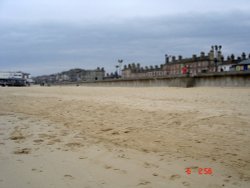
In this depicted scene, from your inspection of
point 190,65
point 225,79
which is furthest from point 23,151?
point 190,65

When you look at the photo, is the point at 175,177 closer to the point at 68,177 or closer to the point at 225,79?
the point at 68,177

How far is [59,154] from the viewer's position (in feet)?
19.2

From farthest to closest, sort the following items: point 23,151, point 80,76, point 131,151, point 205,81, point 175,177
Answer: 1. point 80,76
2. point 205,81
3. point 23,151
4. point 131,151
5. point 175,177

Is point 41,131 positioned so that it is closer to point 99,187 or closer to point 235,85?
point 99,187

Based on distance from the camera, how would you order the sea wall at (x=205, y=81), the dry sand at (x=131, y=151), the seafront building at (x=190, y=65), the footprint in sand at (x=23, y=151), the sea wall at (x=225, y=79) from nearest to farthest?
the dry sand at (x=131, y=151)
the footprint in sand at (x=23, y=151)
the sea wall at (x=225, y=79)
the sea wall at (x=205, y=81)
the seafront building at (x=190, y=65)

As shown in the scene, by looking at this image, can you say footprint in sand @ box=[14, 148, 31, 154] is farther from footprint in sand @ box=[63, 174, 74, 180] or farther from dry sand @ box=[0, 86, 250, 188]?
footprint in sand @ box=[63, 174, 74, 180]

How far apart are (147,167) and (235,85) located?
18.7m

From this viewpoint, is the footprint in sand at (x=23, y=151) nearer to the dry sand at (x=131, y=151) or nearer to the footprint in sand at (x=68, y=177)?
the dry sand at (x=131, y=151)

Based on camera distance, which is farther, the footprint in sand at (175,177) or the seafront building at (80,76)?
the seafront building at (80,76)

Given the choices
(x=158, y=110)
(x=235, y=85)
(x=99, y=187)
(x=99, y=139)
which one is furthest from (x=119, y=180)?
(x=235, y=85)

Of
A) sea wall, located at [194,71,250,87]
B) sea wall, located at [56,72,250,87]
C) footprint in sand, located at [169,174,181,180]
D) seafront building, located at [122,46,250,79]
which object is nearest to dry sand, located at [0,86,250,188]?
footprint in sand, located at [169,174,181,180]
